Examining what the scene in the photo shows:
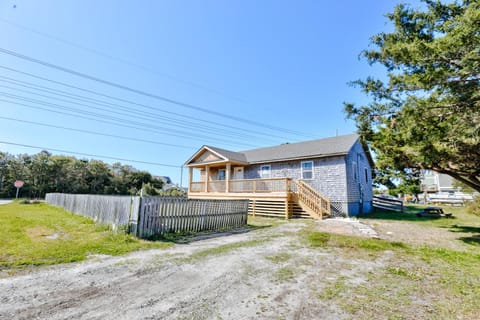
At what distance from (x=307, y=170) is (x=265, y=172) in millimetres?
3526

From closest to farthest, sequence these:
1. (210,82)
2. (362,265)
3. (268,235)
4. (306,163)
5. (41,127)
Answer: (362,265), (268,235), (306,163), (210,82), (41,127)

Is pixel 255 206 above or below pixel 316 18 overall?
below

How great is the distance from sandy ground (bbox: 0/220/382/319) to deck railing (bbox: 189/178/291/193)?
886cm

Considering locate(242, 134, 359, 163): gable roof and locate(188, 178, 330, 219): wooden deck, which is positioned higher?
locate(242, 134, 359, 163): gable roof

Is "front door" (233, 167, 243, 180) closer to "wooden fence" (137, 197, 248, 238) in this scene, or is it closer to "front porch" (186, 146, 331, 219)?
"front porch" (186, 146, 331, 219)

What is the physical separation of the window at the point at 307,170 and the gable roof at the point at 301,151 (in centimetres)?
57

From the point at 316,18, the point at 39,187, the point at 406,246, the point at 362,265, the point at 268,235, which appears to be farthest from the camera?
the point at 39,187

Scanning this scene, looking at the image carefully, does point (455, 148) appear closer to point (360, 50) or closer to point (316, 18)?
point (360, 50)

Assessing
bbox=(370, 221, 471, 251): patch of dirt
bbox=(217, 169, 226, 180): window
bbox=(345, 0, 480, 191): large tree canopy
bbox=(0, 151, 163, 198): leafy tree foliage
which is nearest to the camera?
bbox=(345, 0, 480, 191): large tree canopy

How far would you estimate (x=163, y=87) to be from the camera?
22.5 metres

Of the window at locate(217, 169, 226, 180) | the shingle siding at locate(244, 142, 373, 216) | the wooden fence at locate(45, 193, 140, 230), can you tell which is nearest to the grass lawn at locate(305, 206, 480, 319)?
the wooden fence at locate(45, 193, 140, 230)

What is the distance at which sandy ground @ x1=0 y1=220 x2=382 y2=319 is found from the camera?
2.67 meters

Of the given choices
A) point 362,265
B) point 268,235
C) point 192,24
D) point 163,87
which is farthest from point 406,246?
point 163,87

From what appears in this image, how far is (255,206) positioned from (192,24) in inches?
490
